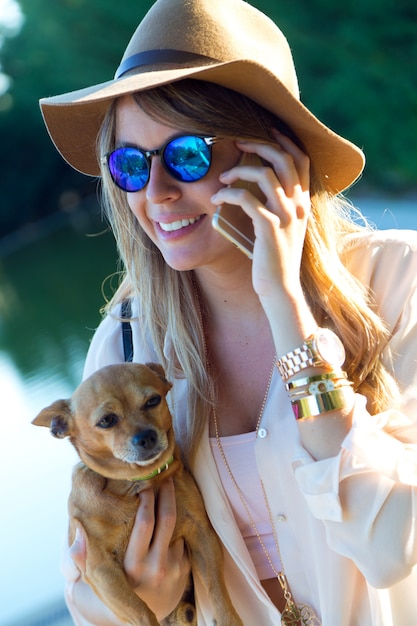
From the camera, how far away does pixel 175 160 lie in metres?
1.28

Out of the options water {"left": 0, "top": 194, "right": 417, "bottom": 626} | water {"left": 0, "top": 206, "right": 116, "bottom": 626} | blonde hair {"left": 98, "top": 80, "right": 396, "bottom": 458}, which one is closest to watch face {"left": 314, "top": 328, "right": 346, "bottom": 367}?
blonde hair {"left": 98, "top": 80, "right": 396, "bottom": 458}

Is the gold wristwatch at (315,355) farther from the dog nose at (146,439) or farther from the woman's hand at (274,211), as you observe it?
the dog nose at (146,439)

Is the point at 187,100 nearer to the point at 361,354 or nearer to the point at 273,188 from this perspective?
the point at 273,188

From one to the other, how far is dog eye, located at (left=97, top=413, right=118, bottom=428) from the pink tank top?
26 centimetres

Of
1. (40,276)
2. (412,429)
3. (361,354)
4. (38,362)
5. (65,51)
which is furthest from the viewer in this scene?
(65,51)

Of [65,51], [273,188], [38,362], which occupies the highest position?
[65,51]

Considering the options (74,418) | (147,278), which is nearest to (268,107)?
(147,278)

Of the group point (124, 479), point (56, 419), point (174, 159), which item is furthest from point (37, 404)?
point (174, 159)

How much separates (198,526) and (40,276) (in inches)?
416

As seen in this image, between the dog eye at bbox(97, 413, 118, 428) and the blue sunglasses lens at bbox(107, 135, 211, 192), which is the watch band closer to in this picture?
the blue sunglasses lens at bbox(107, 135, 211, 192)

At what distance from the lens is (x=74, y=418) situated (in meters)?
1.58

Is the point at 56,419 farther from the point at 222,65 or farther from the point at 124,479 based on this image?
the point at 222,65

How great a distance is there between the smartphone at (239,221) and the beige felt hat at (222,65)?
0.43 feet

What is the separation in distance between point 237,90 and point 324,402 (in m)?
0.60
